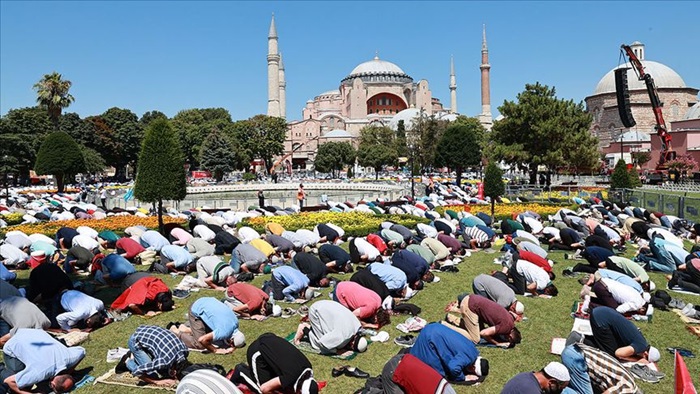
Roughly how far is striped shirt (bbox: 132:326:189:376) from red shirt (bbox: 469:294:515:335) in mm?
3489

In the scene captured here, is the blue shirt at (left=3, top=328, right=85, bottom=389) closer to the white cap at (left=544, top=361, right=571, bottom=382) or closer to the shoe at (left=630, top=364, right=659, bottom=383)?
the white cap at (left=544, top=361, right=571, bottom=382)

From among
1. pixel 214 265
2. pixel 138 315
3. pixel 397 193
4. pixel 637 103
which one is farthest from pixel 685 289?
pixel 637 103

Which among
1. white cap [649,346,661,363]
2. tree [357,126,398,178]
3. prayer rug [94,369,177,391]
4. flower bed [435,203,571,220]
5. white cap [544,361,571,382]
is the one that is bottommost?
prayer rug [94,369,177,391]

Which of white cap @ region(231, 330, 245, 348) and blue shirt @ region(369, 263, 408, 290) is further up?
blue shirt @ region(369, 263, 408, 290)

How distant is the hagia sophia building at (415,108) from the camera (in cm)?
5603

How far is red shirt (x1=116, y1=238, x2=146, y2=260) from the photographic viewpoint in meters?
11.3

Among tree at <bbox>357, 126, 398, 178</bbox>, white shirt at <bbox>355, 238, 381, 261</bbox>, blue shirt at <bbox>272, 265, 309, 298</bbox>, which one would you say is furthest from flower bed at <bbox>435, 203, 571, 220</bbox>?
tree at <bbox>357, 126, 398, 178</bbox>

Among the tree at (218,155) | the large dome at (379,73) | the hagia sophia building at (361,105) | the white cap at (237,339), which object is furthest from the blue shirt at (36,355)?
the large dome at (379,73)

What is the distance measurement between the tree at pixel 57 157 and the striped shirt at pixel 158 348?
30042mm

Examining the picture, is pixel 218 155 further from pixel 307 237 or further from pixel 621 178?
pixel 307 237

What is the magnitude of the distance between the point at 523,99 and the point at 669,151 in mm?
14815

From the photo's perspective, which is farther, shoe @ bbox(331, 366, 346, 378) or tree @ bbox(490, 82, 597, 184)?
tree @ bbox(490, 82, 597, 184)

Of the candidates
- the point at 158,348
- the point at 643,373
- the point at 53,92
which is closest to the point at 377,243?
the point at 643,373

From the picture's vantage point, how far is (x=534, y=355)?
6246mm
